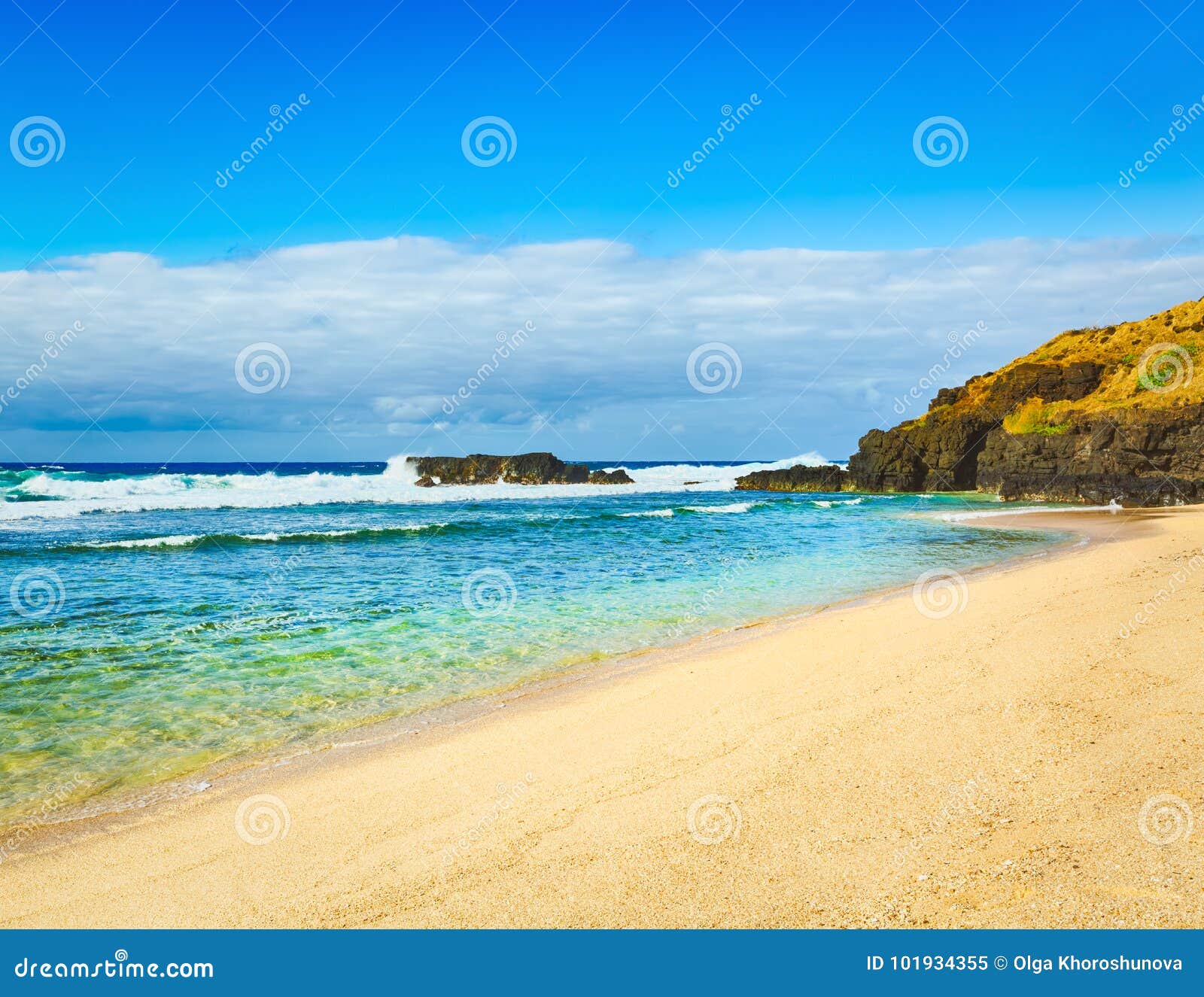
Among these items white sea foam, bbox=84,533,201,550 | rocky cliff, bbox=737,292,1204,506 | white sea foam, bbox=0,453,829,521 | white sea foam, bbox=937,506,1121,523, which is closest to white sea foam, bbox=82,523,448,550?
white sea foam, bbox=84,533,201,550

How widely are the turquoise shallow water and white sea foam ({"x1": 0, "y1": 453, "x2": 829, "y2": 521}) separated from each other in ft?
22.7

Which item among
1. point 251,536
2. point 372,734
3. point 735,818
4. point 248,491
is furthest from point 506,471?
point 735,818

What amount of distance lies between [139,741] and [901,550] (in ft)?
63.6

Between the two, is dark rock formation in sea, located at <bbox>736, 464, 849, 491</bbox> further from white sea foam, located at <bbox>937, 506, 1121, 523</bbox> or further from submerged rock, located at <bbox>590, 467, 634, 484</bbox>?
white sea foam, located at <bbox>937, 506, 1121, 523</bbox>

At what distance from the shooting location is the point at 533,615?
13.2m

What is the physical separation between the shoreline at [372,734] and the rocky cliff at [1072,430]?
29.1m

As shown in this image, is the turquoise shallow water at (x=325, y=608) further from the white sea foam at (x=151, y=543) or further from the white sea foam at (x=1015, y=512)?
the white sea foam at (x=1015, y=512)

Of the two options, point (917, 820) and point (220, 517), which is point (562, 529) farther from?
point (917, 820)

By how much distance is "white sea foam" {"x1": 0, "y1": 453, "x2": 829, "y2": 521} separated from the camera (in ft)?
140

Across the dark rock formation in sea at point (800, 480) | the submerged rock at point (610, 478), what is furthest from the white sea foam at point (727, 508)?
the submerged rock at point (610, 478)

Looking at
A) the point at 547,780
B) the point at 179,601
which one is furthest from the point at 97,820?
the point at 179,601

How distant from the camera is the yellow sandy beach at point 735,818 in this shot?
3682 millimetres

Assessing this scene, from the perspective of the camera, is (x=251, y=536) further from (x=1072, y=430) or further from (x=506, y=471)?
(x=506, y=471)

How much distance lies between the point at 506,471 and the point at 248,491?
86.4ft
